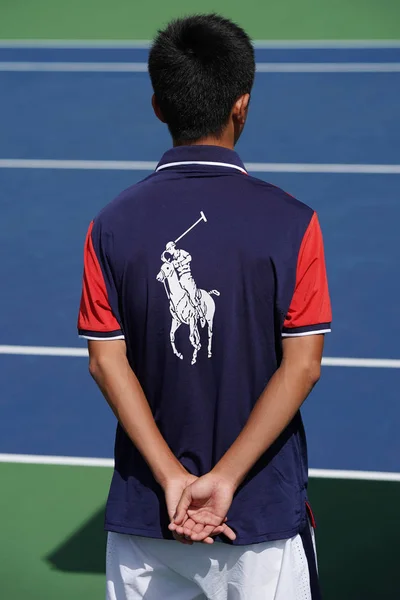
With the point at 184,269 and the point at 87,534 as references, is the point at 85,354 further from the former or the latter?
the point at 184,269

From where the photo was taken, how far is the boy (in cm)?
235

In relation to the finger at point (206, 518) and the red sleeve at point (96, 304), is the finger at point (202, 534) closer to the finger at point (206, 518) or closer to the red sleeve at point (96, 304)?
the finger at point (206, 518)

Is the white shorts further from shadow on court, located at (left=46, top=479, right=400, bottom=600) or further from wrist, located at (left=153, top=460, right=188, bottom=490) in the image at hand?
shadow on court, located at (left=46, top=479, right=400, bottom=600)

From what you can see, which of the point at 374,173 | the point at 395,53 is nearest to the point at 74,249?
the point at 374,173

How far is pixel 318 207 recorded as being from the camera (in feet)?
25.2

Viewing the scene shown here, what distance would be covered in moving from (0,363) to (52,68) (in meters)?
4.66

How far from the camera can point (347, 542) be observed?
14.9 ft

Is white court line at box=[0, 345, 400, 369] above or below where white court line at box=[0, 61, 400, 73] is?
below

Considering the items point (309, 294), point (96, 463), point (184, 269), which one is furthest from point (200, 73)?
point (96, 463)

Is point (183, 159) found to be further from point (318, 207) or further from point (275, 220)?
point (318, 207)

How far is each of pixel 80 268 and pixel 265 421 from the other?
4.96 metres

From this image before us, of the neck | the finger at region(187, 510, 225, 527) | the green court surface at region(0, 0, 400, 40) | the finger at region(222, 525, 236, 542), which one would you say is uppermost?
the green court surface at region(0, 0, 400, 40)

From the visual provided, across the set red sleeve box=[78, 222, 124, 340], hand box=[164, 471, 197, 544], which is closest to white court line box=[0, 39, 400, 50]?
red sleeve box=[78, 222, 124, 340]

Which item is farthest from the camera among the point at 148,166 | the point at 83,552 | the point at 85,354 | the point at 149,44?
the point at 149,44
